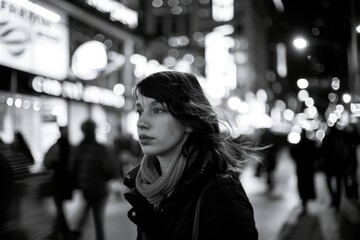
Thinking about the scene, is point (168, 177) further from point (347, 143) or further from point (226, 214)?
point (347, 143)

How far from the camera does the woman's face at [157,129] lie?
6.33 feet

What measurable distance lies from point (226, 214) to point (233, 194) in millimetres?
96

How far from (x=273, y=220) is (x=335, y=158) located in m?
4.22

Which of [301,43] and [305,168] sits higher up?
[301,43]

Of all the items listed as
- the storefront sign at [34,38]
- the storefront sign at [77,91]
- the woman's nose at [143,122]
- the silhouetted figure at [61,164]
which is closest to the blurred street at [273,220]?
the silhouetted figure at [61,164]

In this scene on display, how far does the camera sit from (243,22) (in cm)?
6041

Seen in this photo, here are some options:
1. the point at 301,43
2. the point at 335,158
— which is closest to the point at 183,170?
the point at 301,43

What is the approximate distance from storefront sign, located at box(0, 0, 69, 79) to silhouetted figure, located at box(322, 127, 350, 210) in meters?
4.82

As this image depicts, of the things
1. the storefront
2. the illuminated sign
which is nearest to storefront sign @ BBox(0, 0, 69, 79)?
the storefront

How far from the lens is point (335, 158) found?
169 inches

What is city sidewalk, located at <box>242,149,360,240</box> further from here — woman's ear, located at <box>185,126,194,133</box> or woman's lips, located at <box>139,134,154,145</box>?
woman's lips, located at <box>139,134,154,145</box>

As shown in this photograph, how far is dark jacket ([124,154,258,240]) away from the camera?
1705 mm

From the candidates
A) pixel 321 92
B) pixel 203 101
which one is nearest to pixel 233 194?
pixel 203 101

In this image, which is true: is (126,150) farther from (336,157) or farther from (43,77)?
(336,157)
